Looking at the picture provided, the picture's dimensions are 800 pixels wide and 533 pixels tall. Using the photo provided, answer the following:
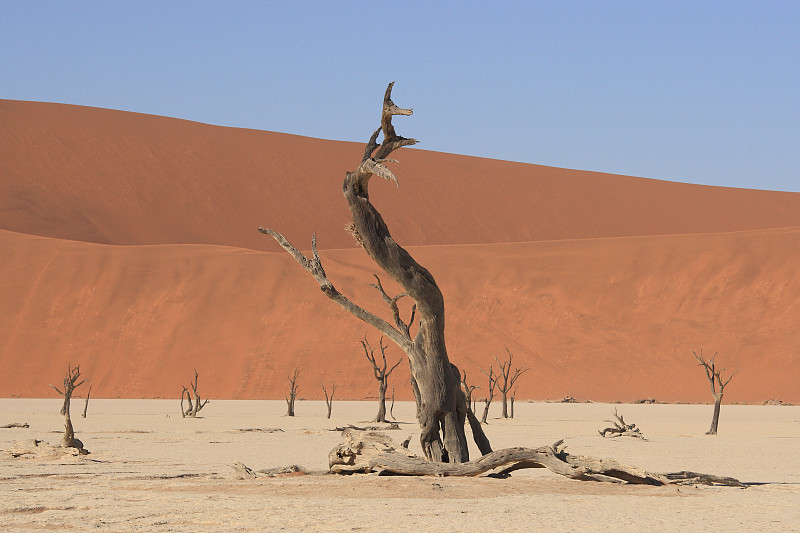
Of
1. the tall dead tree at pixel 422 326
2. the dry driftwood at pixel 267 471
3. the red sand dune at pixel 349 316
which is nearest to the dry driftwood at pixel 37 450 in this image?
the dry driftwood at pixel 267 471

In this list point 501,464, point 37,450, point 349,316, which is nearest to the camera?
point 501,464

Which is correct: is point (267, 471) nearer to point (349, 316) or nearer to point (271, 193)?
point (349, 316)

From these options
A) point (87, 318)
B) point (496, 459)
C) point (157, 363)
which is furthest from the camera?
point (87, 318)

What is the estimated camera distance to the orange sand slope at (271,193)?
8831 centimetres

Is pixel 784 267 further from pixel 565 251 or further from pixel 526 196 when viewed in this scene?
pixel 526 196

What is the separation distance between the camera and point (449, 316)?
56.5 m

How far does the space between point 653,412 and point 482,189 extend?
70.6m

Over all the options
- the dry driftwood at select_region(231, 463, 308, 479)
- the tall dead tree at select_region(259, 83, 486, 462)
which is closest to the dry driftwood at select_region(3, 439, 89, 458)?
the dry driftwood at select_region(231, 463, 308, 479)

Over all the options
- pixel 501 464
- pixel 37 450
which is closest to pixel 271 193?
pixel 37 450

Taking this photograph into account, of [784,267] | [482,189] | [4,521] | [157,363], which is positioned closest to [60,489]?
[4,521]

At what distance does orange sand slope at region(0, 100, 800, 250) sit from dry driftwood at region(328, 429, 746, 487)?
7292 centimetres

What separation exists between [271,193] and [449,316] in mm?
45848

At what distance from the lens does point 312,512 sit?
31.5 ft

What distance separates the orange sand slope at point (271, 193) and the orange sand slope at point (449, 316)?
24.7m
